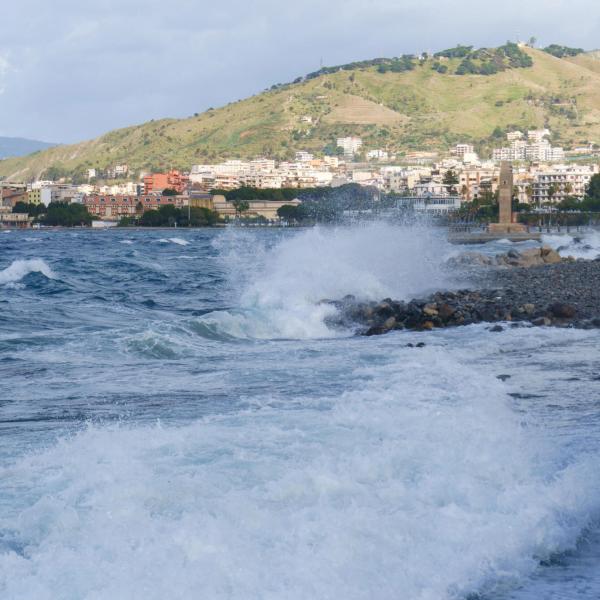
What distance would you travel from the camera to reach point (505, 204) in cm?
8900

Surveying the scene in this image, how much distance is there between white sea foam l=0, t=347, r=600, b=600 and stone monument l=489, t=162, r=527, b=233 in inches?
3002

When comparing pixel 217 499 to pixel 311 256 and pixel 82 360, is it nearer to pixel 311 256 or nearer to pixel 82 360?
pixel 82 360

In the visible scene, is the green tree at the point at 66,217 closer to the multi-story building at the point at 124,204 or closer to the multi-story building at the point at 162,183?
the multi-story building at the point at 124,204

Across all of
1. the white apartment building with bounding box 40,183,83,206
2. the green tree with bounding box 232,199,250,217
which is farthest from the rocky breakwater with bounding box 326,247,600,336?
the white apartment building with bounding box 40,183,83,206

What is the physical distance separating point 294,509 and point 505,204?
8393 cm

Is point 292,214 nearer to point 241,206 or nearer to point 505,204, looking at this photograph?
point 241,206

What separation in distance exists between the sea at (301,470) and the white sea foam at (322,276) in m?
3.10

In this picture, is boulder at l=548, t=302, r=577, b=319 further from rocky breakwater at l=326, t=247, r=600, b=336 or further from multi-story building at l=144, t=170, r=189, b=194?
multi-story building at l=144, t=170, r=189, b=194

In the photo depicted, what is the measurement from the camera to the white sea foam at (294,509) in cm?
586

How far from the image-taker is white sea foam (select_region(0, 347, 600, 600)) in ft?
19.2

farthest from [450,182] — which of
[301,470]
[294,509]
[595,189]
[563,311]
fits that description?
[294,509]

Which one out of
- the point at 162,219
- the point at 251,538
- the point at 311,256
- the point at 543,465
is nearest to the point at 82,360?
the point at 543,465

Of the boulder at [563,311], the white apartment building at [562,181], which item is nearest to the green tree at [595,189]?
the white apartment building at [562,181]

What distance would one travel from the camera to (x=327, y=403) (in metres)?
10.9
